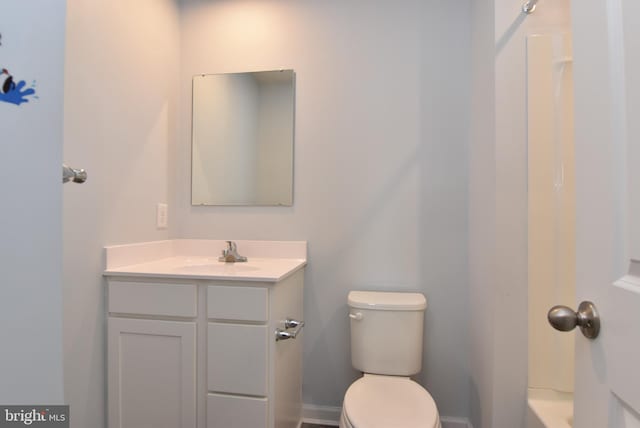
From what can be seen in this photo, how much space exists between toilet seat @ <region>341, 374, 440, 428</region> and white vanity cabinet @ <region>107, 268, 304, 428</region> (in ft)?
1.04

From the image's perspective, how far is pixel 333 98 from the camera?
1.70m

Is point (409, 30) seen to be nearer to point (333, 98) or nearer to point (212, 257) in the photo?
point (333, 98)

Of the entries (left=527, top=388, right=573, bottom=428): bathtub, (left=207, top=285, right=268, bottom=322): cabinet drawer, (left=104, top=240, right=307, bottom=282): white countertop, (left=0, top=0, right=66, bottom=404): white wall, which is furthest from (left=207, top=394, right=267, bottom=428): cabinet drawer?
(left=527, top=388, right=573, bottom=428): bathtub

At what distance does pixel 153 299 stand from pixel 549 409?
1.56 metres

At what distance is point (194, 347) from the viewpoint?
122cm

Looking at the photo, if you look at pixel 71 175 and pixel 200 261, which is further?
pixel 200 261

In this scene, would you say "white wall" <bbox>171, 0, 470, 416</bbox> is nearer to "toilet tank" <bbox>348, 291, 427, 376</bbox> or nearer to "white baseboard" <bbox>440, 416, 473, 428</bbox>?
"white baseboard" <bbox>440, 416, 473, 428</bbox>

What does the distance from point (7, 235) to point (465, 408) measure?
1.91 m

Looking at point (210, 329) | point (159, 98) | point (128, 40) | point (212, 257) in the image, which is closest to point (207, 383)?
point (210, 329)

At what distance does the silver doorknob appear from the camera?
0.52 meters

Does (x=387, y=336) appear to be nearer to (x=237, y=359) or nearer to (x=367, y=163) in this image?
(x=237, y=359)

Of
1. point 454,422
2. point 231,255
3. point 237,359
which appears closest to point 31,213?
point 237,359

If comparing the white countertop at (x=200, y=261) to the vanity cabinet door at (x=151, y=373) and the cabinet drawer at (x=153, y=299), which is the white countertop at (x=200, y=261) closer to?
the cabinet drawer at (x=153, y=299)

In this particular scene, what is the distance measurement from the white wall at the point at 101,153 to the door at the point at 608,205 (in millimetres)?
1495
